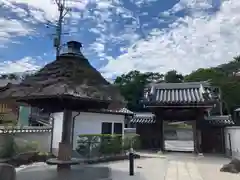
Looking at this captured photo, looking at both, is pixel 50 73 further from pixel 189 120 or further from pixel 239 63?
pixel 239 63

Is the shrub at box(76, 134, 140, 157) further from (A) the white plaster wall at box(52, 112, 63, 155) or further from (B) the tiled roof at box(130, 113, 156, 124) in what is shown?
(B) the tiled roof at box(130, 113, 156, 124)

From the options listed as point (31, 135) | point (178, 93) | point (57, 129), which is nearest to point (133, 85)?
point (178, 93)

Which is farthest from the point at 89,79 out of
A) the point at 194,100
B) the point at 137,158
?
the point at 194,100

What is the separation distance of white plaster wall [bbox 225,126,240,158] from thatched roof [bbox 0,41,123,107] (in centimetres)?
775

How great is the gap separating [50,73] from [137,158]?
729 centimetres

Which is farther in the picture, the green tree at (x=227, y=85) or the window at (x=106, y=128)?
the green tree at (x=227, y=85)

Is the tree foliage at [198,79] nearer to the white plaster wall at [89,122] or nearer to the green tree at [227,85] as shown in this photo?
the green tree at [227,85]

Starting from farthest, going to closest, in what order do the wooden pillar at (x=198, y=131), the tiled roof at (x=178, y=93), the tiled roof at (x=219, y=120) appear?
the tiled roof at (x=219, y=120)
the wooden pillar at (x=198, y=131)
the tiled roof at (x=178, y=93)

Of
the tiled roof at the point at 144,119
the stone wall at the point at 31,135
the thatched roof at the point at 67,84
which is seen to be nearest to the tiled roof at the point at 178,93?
the tiled roof at the point at 144,119

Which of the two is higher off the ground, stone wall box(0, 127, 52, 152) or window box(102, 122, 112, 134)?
window box(102, 122, 112, 134)

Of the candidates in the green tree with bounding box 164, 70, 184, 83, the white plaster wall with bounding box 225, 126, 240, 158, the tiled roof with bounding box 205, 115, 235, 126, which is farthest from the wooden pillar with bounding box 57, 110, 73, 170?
the green tree with bounding box 164, 70, 184, 83

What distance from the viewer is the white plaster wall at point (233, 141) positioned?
11.0m

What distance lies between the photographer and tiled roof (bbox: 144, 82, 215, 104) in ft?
43.8

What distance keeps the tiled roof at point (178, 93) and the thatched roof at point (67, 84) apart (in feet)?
25.8
